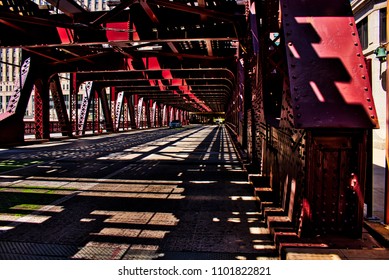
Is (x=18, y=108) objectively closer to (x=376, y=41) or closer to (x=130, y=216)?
(x=130, y=216)

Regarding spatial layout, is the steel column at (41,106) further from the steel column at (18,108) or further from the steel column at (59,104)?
the steel column at (18,108)

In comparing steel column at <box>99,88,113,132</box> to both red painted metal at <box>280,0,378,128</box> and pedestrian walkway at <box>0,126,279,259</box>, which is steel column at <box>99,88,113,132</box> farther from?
red painted metal at <box>280,0,378,128</box>

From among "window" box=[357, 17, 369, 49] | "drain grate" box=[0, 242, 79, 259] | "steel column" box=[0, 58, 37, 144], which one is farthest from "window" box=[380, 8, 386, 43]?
"steel column" box=[0, 58, 37, 144]

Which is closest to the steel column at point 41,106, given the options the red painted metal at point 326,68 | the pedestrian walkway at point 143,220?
the pedestrian walkway at point 143,220

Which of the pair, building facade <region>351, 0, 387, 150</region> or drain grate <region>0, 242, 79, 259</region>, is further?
building facade <region>351, 0, 387, 150</region>

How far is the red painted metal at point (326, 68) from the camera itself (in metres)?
3.60

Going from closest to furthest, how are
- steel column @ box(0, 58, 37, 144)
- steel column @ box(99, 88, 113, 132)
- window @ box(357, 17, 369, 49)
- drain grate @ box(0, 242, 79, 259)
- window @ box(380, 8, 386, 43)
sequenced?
1. drain grate @ box(0, 242, 79, 259)
2. steel column @ box(0, 58, 37, 144)
3. window @ box(380, 8, 386, 43)
4. window @ box(357, 17, 369, 49)
5. steel column @ box(99, 88, 113, 132)

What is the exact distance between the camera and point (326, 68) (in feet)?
12.3

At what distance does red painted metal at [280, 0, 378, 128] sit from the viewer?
3.60 metres

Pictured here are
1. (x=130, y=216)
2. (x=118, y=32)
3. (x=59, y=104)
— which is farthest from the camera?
(x=59, y=104)

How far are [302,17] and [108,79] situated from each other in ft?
90.9

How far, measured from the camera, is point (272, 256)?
13.3 ft

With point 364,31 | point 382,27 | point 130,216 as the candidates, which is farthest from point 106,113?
point 130,216

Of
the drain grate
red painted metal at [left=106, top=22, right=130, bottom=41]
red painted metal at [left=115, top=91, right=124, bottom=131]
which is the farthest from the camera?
red painted metal at [left=115, top=91, right=124, bottom=131]
